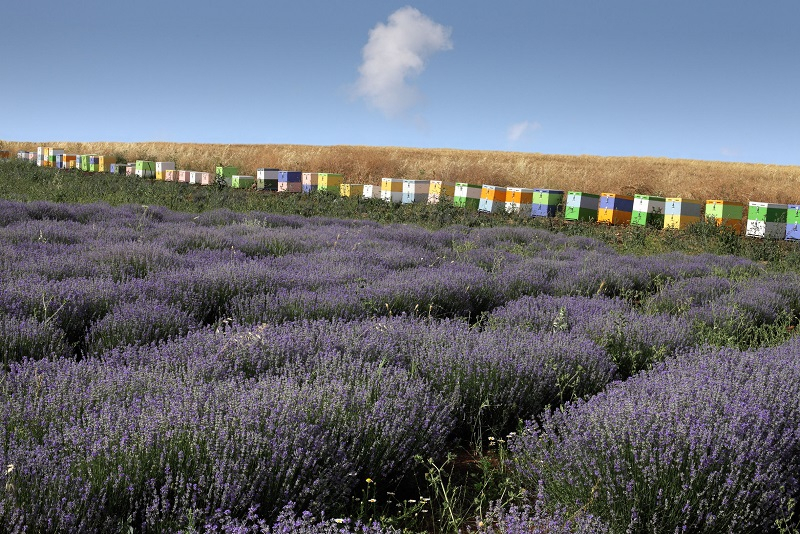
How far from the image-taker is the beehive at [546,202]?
19734 mm

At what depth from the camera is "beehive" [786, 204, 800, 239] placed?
1582 centimetres

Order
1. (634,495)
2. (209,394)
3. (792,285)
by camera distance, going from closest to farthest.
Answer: (634,495)
(209,394)
(792,285)

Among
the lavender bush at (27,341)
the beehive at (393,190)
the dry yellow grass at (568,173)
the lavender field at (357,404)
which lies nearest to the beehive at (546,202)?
the beehive at (393,190)

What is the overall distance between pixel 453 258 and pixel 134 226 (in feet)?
15.8

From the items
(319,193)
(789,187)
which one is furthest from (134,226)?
(789,187)

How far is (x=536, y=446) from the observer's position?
3404 mm

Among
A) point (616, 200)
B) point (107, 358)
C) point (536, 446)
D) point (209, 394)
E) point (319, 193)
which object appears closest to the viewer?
point (209, 394)

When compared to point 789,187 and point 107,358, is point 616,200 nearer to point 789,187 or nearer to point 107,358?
point 107,358

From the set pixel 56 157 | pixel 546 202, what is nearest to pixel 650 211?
pixel 546 202

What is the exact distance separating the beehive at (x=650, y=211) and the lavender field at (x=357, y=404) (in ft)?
38.9

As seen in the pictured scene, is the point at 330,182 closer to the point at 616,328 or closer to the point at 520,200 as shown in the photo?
the point at 520,200

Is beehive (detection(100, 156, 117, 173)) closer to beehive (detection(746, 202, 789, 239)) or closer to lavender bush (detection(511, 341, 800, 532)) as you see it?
beehive (detection(746, 202, 789, 239))

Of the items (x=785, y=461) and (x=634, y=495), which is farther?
(x=785, y=461)

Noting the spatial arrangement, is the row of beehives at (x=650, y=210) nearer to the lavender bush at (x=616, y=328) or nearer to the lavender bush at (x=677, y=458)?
the lavender bush at (x=616, y=328)
